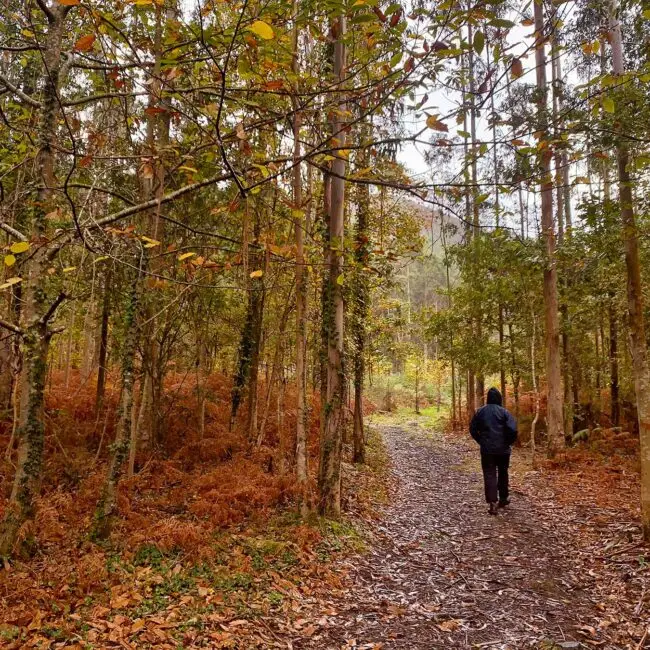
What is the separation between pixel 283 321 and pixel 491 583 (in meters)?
6.40

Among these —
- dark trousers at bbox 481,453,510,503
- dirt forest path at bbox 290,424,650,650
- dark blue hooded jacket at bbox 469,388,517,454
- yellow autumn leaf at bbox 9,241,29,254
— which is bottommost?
dirt forest path at bbox 290,424,650,650

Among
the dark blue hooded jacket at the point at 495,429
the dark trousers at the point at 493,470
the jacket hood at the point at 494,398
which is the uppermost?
the jacket hood at the point at 494,398

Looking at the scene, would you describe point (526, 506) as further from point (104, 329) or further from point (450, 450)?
point (104, 329)

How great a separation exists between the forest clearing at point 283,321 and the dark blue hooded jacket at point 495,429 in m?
0.04

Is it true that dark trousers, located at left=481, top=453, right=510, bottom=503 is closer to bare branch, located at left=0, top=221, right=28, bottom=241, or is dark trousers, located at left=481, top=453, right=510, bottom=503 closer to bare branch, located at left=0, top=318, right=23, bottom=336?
bare branch, located at left=0, top=318, right=23, bottom=336

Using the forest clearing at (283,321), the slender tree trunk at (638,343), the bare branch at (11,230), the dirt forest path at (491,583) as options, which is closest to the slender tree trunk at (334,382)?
the forest clearing at (283,321)

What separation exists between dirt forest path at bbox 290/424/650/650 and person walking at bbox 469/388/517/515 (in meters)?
0.50

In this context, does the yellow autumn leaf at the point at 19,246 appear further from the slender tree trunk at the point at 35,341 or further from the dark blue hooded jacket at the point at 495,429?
the dark blue hooded jacket at the point at 495,429

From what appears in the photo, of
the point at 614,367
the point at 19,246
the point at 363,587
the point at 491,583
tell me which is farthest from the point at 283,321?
the point at 614,367

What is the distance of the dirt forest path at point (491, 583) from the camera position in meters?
4.32

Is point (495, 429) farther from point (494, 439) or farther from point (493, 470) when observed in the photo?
point (493, 470)

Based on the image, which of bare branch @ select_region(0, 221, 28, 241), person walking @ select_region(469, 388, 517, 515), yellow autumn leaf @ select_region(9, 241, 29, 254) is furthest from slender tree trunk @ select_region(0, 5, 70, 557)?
person walking @ select_region(469, 388, 517, 515)

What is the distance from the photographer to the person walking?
7.78 metres

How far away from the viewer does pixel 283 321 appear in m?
10.1
